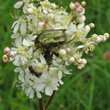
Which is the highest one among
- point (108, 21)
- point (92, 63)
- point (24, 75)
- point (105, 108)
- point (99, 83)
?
point (24, 75)

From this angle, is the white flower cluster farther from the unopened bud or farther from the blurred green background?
the blurred green background

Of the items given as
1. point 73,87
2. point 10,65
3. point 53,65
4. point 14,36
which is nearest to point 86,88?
point 73,87

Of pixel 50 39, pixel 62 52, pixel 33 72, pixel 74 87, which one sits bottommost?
pixel 74 87

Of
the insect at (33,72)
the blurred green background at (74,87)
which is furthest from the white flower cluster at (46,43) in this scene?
the blurred green background at (74,87)

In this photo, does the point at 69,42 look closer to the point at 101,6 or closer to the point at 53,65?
the point at 53,65

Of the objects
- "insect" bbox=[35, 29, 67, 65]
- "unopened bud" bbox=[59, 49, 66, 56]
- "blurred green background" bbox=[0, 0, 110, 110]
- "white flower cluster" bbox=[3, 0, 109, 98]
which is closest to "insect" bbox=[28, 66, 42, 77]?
"white flower cluster" bbox=[3, 0, 109, 98]

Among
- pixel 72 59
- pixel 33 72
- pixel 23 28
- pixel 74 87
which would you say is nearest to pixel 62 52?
pixel 72 59

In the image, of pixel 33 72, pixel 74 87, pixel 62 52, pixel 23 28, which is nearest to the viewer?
pixel 62 52

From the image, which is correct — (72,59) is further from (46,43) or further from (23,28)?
(23,28)
